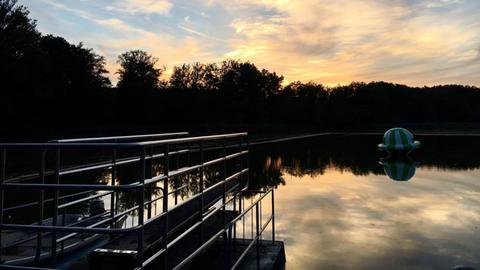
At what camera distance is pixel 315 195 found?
11.8m

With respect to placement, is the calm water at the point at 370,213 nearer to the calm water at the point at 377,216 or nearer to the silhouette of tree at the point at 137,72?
the calm water at the point at 377,216

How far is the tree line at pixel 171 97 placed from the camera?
3947 cm

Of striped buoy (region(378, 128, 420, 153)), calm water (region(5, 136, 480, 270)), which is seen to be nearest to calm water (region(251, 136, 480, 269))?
calm water (region(5, 136, 480, 270))

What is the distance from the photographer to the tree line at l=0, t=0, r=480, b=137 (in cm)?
3947

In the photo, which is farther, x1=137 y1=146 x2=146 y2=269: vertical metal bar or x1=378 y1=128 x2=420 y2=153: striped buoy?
x1=378 y1=128 x2=420 y2=153: striped buoy

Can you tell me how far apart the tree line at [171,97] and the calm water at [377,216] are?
3056 centimetres

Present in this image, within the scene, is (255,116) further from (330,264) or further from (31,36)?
(330,264)

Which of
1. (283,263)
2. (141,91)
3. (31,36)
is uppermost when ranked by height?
(31,36)

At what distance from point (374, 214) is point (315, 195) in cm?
256

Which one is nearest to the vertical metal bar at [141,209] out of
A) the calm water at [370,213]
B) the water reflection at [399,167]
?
the calm water at [370,213]

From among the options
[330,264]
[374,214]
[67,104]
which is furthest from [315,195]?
[67,104]

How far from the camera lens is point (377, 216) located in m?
9.12

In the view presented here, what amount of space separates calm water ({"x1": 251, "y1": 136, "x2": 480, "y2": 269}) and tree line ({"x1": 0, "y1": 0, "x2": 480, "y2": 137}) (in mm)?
30560

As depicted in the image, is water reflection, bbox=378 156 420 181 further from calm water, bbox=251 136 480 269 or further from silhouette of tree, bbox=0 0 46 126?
silhouette of tree, bbox=0 0 46 126
